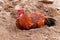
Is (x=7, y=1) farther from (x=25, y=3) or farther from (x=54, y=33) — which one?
(x=54, y=33)

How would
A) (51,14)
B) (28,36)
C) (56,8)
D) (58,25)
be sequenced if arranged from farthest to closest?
(56,8), (51,14), (58,25), (28,36)

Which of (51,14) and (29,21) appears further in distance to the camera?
(51,14)

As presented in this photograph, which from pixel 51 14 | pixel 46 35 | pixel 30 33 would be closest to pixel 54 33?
pixel 46 35

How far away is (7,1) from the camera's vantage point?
280cm

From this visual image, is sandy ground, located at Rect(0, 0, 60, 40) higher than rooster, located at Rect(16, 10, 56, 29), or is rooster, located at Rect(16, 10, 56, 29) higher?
rooster, located at Rect(16, 10, 56, 29)

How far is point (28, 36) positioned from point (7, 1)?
1.00m

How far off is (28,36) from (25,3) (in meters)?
0.88

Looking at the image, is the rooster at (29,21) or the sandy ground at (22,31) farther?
the rooster at (29,21)

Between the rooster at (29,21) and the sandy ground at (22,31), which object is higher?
the rooster at (29,21)

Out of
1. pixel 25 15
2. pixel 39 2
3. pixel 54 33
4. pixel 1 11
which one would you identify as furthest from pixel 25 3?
pixel 54 33

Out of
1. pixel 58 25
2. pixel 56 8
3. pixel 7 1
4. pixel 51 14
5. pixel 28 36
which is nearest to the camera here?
pixel 28 36

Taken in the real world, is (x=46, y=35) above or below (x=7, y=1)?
below

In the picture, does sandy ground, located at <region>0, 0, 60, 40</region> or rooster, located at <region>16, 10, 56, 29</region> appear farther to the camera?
rooster, located at <region>16, 10, 56, 29</region>

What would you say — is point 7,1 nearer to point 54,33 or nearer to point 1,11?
point 1,11
